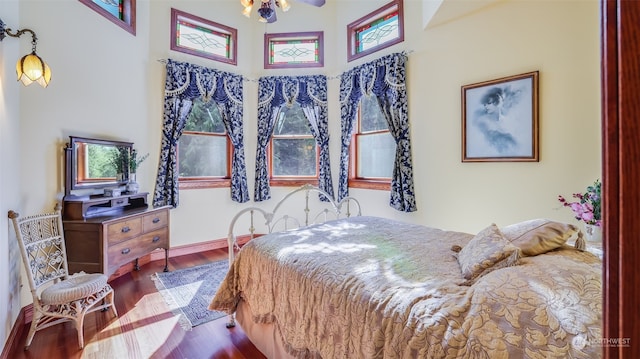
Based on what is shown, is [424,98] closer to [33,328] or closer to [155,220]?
[155,220]

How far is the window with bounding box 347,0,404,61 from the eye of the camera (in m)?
3.92

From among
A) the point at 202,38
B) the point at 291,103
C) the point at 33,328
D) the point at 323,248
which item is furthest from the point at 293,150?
the point at 33,328

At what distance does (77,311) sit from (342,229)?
2106 mm

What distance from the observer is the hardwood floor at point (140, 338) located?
2109 mm

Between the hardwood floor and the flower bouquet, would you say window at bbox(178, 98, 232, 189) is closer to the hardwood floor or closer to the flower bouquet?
the hardwood floor

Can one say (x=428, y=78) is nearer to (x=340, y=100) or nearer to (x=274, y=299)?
(x=340, y=100)

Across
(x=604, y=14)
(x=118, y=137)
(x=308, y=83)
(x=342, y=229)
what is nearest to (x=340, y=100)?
(x=308, y=83)

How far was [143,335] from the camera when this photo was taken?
232 cm

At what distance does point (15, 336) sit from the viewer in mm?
2223

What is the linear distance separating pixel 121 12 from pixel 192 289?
133 inches

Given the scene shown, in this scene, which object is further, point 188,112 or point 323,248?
point 188,112

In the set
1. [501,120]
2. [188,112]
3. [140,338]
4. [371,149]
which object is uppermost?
[188,112]

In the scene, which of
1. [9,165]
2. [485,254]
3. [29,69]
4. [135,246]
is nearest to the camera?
[485,254]

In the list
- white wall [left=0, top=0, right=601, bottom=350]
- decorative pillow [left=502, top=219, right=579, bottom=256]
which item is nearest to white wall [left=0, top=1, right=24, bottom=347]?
white wall [left=0, top=0, right=601, bottom=350]
